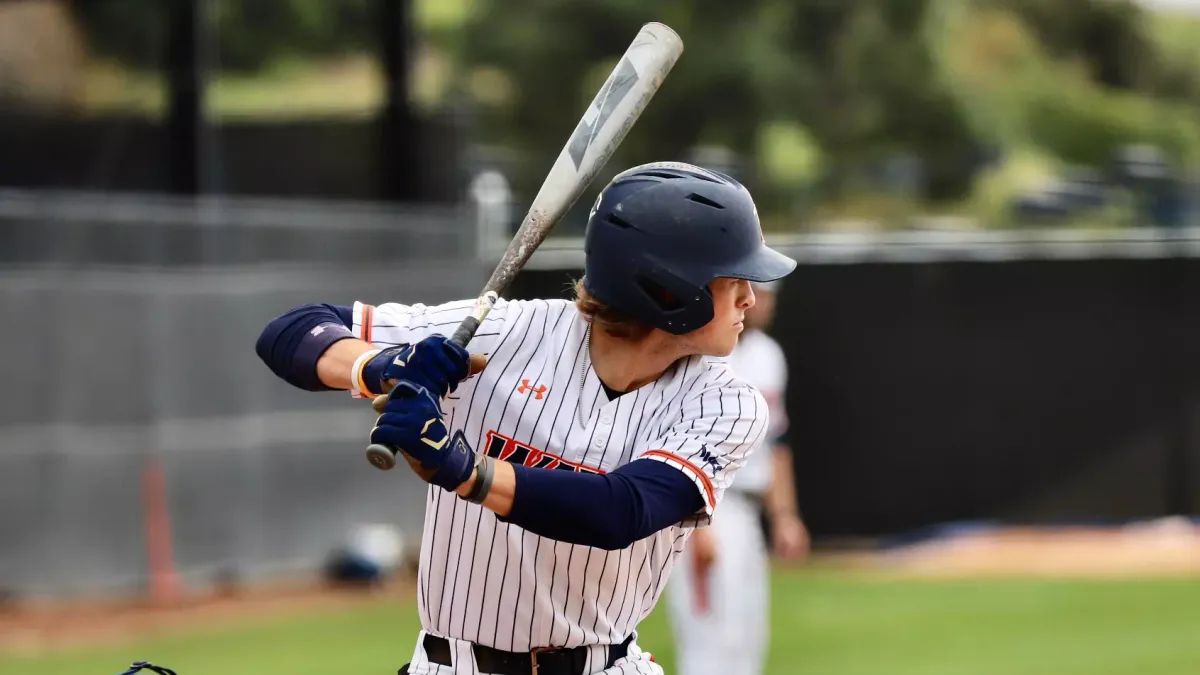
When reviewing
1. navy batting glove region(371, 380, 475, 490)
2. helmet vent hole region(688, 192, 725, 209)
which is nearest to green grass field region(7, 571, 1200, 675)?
helmet vent hole region(688, 192, 725, 209)

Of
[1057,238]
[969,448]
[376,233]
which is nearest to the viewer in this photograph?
[376,233]

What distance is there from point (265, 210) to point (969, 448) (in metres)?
6.83

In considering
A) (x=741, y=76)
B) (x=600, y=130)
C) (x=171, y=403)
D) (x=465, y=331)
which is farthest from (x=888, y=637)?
(x=741, y=76)

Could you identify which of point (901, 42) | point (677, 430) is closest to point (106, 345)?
point (677, 430)

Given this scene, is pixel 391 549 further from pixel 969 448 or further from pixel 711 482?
pixel 711 482

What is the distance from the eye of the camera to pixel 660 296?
3.11 metres

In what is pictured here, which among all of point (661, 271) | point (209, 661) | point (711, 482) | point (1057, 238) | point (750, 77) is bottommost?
point (209, 661)

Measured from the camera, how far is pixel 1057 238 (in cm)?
1650

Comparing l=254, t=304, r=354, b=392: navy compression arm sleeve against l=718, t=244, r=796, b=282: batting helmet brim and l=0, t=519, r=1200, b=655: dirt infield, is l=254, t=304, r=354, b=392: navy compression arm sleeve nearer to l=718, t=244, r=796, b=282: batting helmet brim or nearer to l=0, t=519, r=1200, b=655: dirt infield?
l=718, t=244, r=796, b=282: batting helmet brim

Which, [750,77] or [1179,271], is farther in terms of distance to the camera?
[750,77]

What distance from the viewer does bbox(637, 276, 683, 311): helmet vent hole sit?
122 inches

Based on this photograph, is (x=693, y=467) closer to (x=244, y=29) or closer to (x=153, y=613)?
(x=153, y=613)

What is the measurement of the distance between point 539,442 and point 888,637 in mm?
7916

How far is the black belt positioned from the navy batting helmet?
0.70 m
